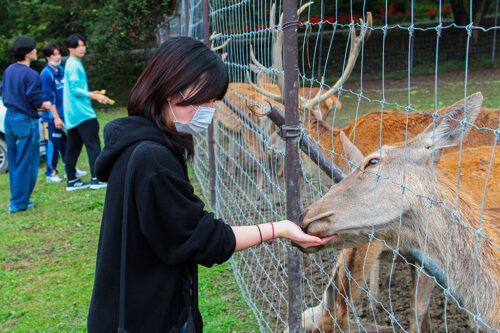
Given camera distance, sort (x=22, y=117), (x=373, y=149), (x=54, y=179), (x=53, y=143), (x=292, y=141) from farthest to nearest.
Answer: (x=54, y=179) → (x=53, y=143) → (x=22, y=117) → (x=373, y=149) → (x=292, y=141)

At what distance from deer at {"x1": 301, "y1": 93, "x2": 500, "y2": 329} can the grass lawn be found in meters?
1.70

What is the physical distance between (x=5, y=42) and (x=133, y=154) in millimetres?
18034

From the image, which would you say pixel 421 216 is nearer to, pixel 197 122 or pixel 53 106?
pixel 197 122

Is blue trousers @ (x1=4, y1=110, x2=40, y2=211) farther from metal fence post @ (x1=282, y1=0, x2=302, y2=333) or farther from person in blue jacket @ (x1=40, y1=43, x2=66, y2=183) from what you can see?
metal fence post @ (x1=282, y1=0, x2=302, y2=333)

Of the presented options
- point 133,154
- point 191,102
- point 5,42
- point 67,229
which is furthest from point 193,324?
point 5,42

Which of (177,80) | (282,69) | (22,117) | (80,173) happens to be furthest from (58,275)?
(80,173)

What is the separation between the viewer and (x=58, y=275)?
479cm

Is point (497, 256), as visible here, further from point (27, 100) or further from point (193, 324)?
point (27, 100)

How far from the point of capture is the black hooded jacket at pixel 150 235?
1.71 m

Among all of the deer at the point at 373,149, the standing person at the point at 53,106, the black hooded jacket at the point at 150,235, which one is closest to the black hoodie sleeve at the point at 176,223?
the black hooded jacket at the point at 150,235

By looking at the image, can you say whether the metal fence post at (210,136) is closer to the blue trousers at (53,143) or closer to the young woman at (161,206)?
the young woman at (161,206)

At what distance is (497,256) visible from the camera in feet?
7.20

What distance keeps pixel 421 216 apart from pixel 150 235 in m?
1.22

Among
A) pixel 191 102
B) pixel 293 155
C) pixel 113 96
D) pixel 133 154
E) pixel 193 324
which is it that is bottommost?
pixel 113 96
